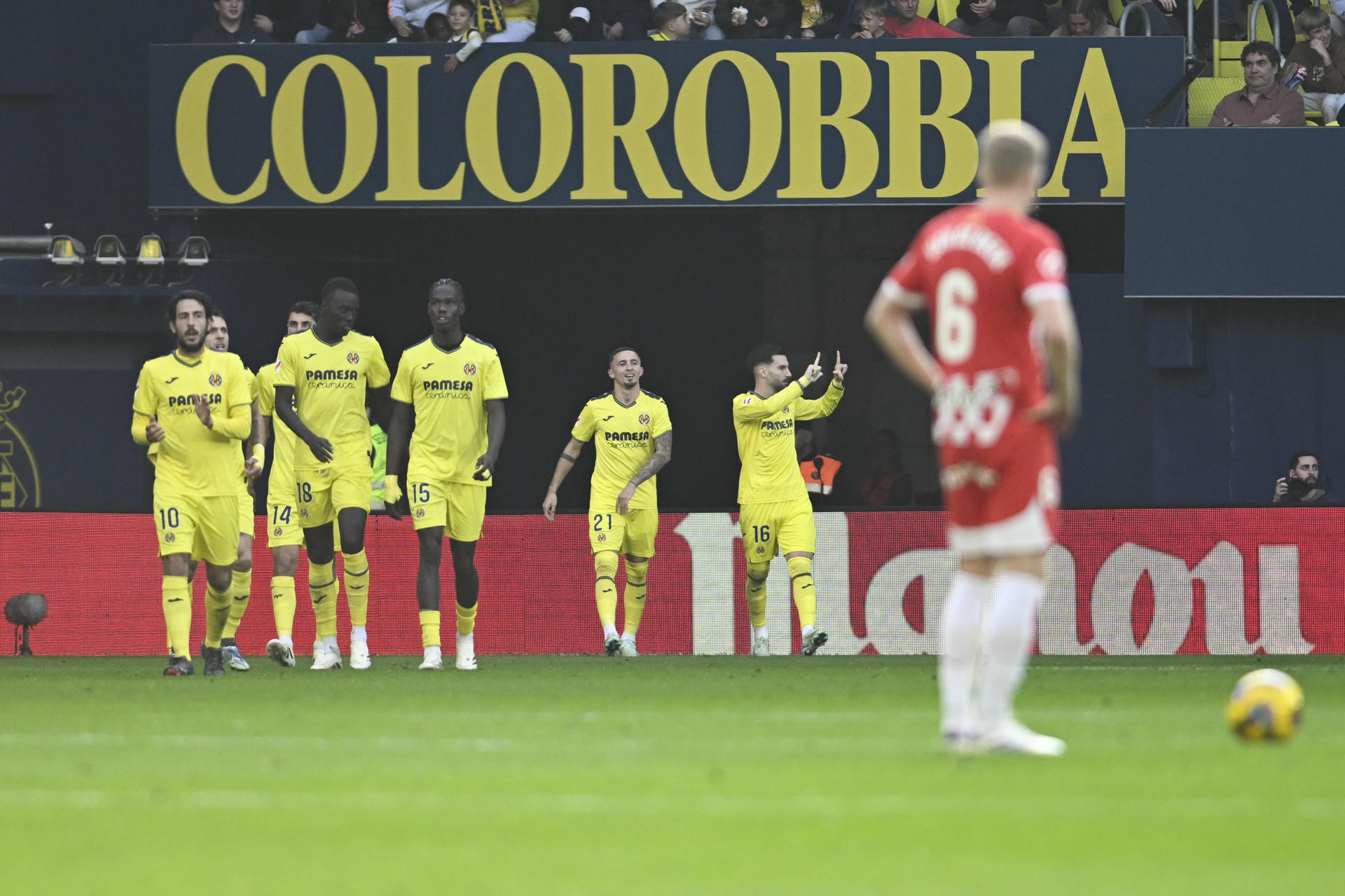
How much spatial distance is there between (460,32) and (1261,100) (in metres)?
7.15

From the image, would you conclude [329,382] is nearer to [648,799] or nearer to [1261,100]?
[648,799]

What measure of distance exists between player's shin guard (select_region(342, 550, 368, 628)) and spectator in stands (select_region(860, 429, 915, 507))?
21.0 feet

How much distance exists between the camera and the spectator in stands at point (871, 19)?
1809 centimetres

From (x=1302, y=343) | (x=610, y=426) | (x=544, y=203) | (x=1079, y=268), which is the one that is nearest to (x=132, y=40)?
(x=544, y=203)

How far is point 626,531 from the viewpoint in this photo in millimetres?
15977

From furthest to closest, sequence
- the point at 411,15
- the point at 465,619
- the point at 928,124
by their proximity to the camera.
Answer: the point at 411,15, the point at 928,124, the point at 465,619

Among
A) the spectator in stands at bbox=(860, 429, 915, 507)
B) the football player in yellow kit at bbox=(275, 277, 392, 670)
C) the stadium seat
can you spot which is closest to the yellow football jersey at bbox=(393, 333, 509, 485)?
the football player in yellow kit at bbox=(275, 277, 392, 670)

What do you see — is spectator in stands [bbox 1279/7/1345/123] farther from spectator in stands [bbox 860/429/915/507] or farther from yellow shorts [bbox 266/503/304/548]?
yellow shorts [bbox 266/503/304/548]

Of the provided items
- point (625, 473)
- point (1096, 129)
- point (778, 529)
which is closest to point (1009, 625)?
point (778, 529)

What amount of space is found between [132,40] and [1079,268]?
397 inches

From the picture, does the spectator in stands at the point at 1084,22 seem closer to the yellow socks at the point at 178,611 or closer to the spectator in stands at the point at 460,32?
the spectator in stands at the point at 460,32

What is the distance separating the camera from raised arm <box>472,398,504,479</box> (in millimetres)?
13039

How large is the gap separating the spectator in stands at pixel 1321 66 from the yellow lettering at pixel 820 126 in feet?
13.3

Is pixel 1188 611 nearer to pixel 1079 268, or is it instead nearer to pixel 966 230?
pixel 1079 268
